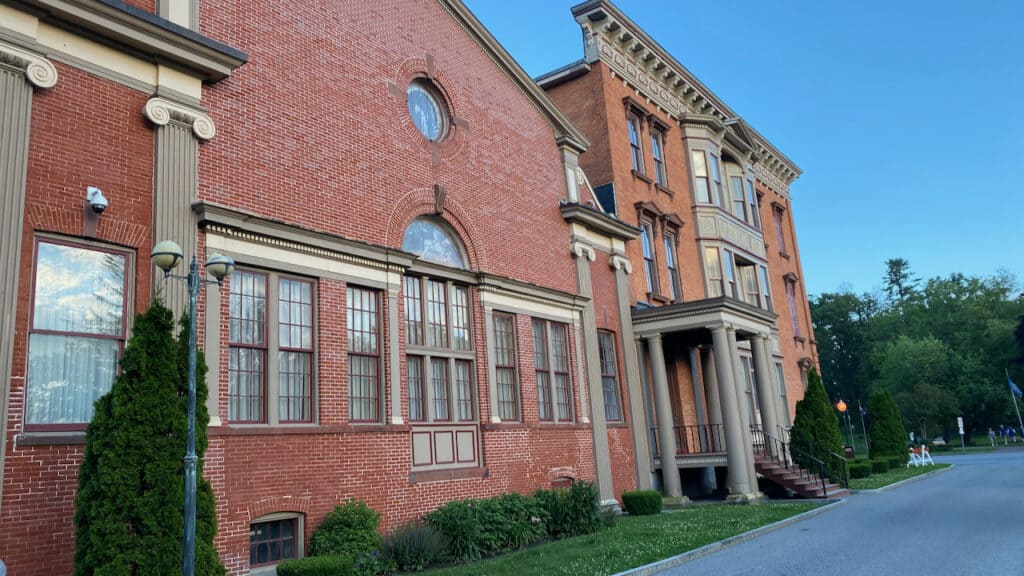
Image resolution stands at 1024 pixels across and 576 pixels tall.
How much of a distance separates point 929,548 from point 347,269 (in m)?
10.7

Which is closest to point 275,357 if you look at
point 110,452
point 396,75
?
point 110,452

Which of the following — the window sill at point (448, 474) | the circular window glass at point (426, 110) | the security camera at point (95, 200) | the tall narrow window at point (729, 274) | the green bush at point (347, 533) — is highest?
the circular window glass at point (426, 110)

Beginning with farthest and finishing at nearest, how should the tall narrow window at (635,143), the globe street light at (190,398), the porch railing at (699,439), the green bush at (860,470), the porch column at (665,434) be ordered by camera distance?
the green bush at (860,470) < the tall narrow window at (635,143) < the porch railing at (699,439) < the porch column at (665,434) < the globe street light at (190,398)

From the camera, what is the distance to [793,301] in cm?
3881

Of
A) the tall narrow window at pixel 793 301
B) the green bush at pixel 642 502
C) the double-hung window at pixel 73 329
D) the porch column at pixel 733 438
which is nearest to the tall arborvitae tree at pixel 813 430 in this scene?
the porch column at pixel 733 438

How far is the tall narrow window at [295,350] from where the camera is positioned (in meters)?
12.2

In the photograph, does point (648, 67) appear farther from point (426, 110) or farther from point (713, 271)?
point (426, 110)

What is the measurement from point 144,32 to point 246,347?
4826mm

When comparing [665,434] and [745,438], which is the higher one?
[665,434]

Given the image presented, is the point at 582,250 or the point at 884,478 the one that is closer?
the point at 582,250

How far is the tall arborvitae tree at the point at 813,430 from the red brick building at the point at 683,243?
1.00m

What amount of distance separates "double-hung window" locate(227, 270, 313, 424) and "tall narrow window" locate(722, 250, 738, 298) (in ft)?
63.8

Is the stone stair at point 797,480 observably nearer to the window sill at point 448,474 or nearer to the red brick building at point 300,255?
the red brick building at point 300,255

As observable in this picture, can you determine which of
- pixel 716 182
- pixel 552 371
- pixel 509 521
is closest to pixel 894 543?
pixel 509 521
